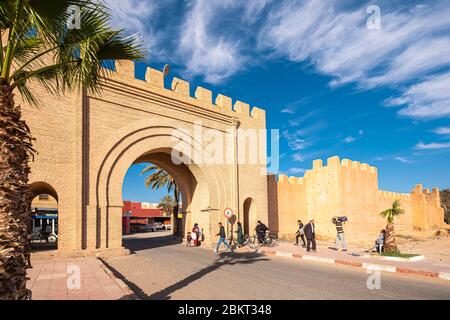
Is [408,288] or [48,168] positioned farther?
[48,168]

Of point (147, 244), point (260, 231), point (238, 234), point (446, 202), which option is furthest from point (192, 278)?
point (446, 202)

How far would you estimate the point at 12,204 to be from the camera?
375cm

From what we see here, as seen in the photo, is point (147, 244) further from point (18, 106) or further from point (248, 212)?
point (18, 106)

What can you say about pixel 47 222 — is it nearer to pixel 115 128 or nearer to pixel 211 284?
pixel 115 128

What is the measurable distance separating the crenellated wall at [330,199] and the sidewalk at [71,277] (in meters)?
15.6

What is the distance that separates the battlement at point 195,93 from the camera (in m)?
14.4

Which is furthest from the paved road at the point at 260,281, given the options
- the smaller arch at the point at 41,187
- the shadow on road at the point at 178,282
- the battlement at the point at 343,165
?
the battlement at the point at 343,165

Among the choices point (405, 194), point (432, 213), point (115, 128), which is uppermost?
point (115, 128)

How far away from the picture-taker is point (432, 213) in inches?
1512

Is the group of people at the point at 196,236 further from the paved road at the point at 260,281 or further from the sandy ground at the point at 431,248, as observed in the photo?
the sandy ground at the point at 431,248
